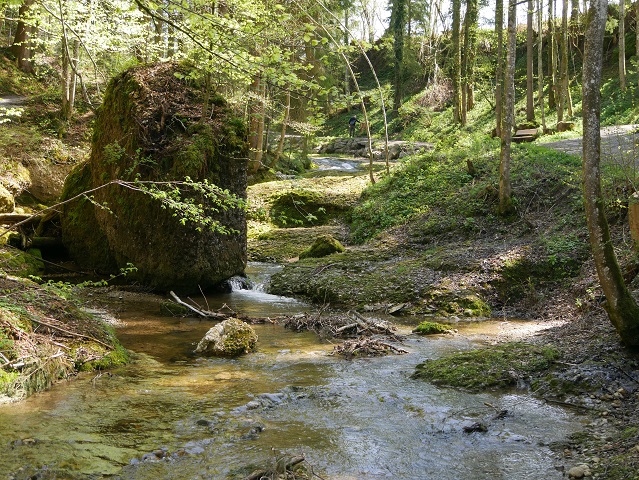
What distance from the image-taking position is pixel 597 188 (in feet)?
18.8

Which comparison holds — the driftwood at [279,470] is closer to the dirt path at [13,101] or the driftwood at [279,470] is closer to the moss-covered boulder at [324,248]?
the moss-covered boulder at [324,248]

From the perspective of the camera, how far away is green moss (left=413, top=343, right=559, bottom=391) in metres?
5.98

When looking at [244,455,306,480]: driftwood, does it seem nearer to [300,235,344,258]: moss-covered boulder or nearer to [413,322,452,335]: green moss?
[413,322,452,335]: green moss

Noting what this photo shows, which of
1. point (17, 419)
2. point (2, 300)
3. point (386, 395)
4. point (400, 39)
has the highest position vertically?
point (400, 39)

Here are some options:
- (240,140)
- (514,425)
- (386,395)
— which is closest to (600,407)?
(514,425)

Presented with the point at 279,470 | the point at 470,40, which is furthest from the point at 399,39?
the point at 279,470

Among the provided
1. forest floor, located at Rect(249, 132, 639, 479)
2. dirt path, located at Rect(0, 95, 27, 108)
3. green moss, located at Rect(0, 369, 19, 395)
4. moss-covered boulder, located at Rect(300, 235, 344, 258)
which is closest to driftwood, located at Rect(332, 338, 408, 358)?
forest floor, located at Rect(249, 132, 639, 479)

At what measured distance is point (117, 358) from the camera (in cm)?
650

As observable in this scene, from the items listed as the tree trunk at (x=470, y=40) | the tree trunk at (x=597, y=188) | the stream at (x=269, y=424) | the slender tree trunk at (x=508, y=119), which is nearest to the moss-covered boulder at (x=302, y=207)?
the slender tree trunk at (x=508, y=119)

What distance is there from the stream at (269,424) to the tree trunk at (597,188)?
1525 millimetres

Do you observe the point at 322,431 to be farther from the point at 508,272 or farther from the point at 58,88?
the point at 58,88

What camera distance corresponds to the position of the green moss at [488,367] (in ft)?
19.6

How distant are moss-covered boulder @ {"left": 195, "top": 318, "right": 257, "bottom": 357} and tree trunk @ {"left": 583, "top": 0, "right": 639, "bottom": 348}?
4.72 meters

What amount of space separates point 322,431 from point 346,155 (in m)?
30.9
